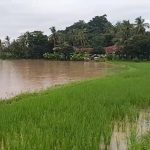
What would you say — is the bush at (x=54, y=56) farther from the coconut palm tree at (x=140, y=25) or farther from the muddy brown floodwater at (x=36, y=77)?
the muddy brown floodwater at (x=36, y=77)

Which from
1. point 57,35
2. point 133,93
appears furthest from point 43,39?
point 133,93

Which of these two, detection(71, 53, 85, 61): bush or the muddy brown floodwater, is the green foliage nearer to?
detection(71, 53, 85, 61): bush

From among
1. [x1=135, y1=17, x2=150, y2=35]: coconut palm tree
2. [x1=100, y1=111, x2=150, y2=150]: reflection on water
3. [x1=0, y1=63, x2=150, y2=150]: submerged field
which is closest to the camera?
[x1=0, y1=63, x2=150, y2=150]: submerged field

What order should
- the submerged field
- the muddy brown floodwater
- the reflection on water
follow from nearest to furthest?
the submerged field, the reflection on water, the muddy brown floodwater

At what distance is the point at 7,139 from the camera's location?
20.1 feet

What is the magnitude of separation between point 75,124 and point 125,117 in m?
1.88

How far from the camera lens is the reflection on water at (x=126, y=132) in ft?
20.8

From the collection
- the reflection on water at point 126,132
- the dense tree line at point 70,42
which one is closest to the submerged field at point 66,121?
the reflection on water at point 126,132

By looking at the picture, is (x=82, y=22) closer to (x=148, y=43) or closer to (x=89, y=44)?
(x=89, y=44)

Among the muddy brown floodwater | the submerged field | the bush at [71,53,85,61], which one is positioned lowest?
the muddy brown floodwater

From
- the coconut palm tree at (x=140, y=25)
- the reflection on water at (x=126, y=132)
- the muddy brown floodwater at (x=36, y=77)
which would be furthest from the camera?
the coconut palm tree at (x=140, y=25)

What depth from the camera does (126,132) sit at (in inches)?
289

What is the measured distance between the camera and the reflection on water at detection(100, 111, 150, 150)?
6336 millimetres

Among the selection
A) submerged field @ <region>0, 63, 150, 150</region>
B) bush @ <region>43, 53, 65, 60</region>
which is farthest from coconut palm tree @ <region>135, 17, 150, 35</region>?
submerged field @ <region>0, 63, 150, 150</region>
